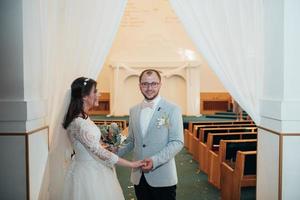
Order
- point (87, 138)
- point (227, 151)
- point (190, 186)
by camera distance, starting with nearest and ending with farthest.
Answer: point (87, 138) < point (227, 151) < point (190, 186)

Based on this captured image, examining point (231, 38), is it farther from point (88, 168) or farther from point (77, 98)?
point (88, 168)

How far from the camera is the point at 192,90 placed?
1288 centimetres

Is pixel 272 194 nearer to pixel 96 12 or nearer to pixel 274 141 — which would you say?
pixel 274 141

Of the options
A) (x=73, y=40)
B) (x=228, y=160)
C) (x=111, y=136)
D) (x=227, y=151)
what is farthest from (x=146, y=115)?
(x=228, y=160)

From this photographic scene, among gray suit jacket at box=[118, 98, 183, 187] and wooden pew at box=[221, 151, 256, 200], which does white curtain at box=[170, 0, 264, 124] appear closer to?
gray suit jacket at box=[118, 98, 183, 187]

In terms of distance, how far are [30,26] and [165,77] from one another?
10126 millimetres

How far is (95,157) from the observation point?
261 cm

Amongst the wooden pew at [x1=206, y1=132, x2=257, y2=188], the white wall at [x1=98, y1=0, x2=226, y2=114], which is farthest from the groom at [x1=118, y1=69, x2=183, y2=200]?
the white wall at [x1=98, y1=0, x2=226, y2=114]

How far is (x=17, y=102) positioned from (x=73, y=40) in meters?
0.79

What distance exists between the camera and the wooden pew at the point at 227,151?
15.8 ft

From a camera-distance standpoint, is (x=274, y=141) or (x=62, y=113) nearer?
(x=62, y=113)

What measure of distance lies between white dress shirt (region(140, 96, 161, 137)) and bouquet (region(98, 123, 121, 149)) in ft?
0.85

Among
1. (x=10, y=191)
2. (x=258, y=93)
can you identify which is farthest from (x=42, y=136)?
(x=258, y=93)

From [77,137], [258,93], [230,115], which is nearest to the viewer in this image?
[77,137]
